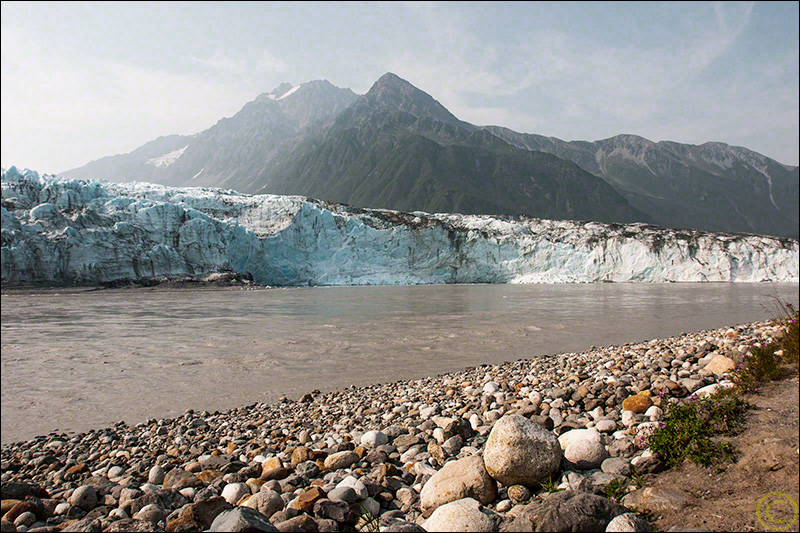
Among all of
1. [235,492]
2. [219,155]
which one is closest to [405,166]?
[219,155]

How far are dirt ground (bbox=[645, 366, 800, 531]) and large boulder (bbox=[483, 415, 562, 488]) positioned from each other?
54cm

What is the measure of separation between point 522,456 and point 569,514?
26.7 inches

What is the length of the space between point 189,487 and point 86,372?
679 cm

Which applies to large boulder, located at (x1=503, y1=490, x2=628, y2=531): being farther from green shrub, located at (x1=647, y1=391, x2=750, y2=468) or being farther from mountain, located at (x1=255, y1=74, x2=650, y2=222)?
mountain, located at (x1=255, y1=74, x2=650, y2=222)

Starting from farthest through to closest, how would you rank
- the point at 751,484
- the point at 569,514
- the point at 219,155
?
the point at 219,155 → the point at 751,484 → the point at 569,514

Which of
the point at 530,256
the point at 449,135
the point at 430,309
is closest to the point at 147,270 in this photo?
the point at 430,309

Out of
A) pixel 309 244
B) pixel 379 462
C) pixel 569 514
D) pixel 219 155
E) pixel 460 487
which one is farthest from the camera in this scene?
pixel 219 155

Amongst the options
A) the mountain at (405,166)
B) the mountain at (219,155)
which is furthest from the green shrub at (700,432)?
the mountain at (219,155)

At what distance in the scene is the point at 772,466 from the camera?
2137mm

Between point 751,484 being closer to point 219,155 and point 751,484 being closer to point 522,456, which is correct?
point 522,456

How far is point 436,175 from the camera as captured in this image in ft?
427

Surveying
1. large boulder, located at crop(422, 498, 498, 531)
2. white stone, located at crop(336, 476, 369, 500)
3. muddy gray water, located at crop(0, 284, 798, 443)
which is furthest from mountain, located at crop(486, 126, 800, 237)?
muddy gray water, located at crop(0, 284, 798, 443)

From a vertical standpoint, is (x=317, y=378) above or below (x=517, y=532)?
below

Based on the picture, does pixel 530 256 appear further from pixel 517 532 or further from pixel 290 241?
pixel 517 532
